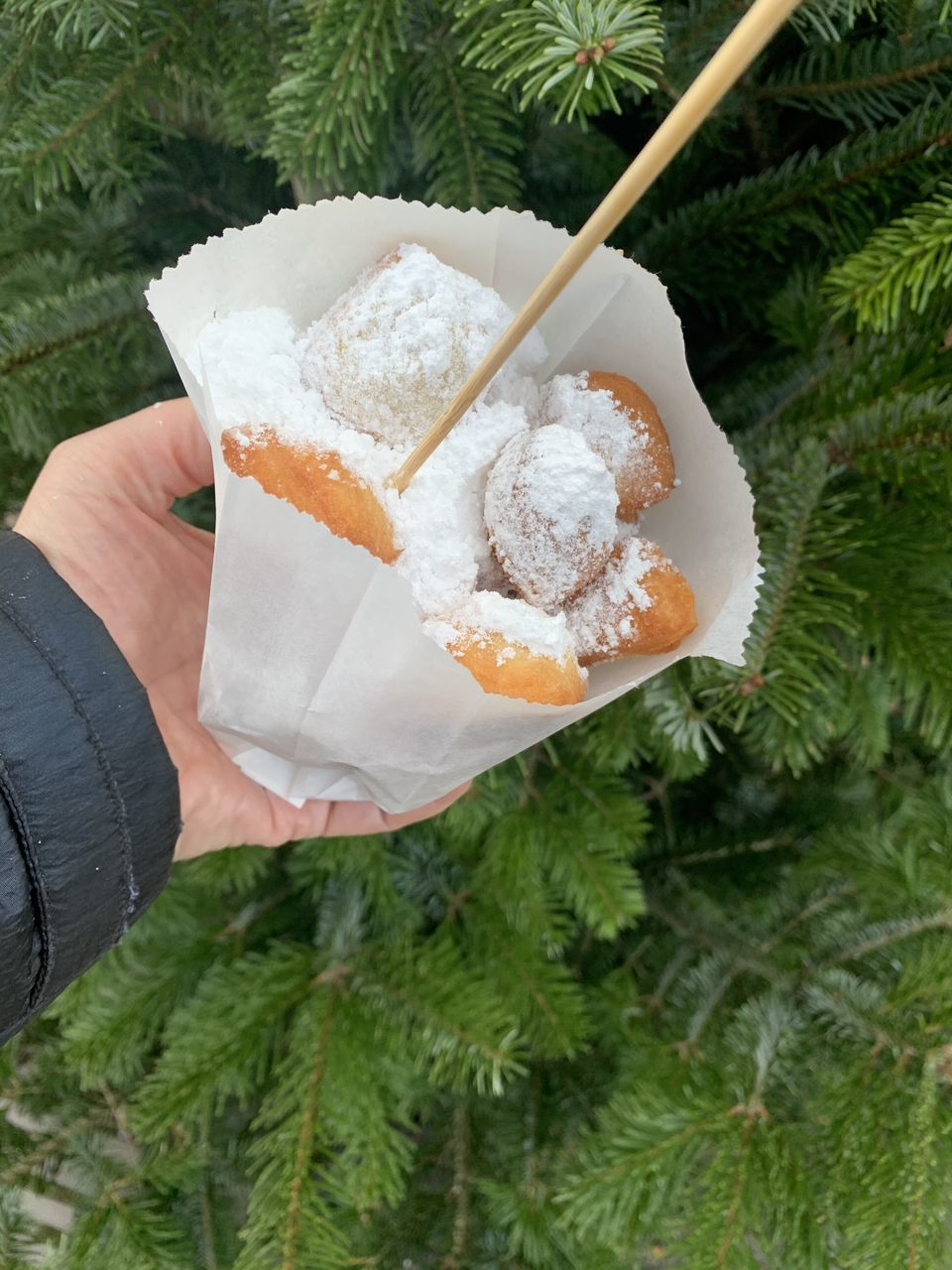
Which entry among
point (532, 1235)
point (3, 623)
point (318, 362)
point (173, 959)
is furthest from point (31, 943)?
point (532, 1235)

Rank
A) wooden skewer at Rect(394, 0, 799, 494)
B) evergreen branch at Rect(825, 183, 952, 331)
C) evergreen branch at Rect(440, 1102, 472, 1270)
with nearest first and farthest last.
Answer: wooden skewer at Rect(394, 0, 799, 494) < evergreen branch at Rect(825, 183, 952, 331) < evergreen branch at Rect(440, 1102, 472, 1270)

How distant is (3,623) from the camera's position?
2.03 ft

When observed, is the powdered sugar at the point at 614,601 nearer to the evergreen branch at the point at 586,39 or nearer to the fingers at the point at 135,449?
the evergreen branch at the point at 586,39

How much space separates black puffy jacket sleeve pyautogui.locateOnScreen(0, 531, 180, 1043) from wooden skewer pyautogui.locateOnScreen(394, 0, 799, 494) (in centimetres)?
33

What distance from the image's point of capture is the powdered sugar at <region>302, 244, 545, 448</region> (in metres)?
0.61

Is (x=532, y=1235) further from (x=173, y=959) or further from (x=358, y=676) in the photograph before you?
(x=358, y=676)

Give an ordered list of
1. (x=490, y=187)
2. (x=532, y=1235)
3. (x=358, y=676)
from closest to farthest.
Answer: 1. (x=358, y=676)
2. (x=490, y=187)
3. (x=532, y=1235)

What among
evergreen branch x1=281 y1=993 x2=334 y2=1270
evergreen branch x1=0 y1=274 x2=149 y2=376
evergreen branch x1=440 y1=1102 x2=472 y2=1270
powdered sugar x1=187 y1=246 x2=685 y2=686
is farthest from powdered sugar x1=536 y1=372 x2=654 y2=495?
evergreen branch x1=440 y1=1102 x2=472 y2=1270

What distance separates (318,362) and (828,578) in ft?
1.46

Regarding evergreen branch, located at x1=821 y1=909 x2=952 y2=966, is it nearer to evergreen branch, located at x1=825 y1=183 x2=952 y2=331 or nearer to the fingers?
evergreen branch, located at x1=825 y1=183 x2=952 y2=331

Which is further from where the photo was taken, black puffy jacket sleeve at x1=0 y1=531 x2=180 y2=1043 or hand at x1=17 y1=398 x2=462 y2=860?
hand at x1=17 y1=398 x2=462 y2=860

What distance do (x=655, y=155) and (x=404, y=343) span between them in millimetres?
259

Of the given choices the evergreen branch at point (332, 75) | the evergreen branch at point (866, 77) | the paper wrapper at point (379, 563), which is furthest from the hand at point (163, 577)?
the evergreen branch at point (866, 77)

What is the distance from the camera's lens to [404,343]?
0.61 m
